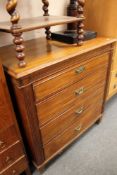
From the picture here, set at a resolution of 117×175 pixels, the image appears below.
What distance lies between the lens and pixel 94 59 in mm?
1129

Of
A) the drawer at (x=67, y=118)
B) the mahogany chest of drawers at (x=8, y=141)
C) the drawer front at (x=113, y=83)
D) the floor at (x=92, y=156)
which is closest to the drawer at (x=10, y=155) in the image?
the mahogany chest of drawers at (x=8, y=141)

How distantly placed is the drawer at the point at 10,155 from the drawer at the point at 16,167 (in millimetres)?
32

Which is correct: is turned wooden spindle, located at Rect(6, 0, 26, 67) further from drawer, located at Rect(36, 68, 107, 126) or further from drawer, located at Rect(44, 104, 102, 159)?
drawer, located at Rect(44, 104, 102, 159)

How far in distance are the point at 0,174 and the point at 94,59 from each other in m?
0.94

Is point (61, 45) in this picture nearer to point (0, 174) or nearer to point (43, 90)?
point (43, 90)

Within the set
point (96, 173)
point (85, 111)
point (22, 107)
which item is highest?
point (22, 107)

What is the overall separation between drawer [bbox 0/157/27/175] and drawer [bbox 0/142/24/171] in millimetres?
32

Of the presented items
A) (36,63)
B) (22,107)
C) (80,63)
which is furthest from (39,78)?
(80,63)

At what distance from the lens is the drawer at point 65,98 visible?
96cm

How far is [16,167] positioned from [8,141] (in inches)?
9.7

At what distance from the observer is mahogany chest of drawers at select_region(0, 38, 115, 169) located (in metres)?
0.84

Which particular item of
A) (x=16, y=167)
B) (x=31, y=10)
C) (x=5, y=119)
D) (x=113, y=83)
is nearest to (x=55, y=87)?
(x=5, y=119)

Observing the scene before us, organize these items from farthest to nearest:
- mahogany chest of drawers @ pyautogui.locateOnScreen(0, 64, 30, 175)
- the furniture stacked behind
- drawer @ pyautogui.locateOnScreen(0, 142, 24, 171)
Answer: the furniture stacked behind → drawer @ pyautogui.locateOnScreen(0, 142, 24, 171) → mahogany chest of drawers @ pyautogui.locateOnScreen(0, 64, 30, 175)

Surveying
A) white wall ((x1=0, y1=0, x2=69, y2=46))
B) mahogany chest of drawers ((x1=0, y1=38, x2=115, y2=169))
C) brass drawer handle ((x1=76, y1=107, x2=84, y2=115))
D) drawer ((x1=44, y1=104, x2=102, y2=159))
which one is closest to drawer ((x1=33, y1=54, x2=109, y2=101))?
mahogany chest of drawers ((x1=0, y1=38, x2=115, y2=169))
